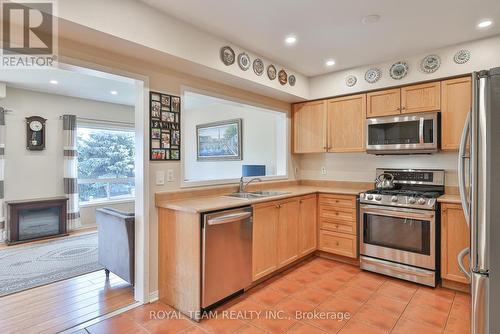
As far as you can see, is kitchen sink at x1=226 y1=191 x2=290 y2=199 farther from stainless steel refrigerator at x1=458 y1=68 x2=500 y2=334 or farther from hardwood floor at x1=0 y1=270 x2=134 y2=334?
stainless steel refrigerator at x1=458 y1=68 x2=500 y2=334

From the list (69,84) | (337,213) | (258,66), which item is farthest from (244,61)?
(69,84)

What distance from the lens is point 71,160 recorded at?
524 cm

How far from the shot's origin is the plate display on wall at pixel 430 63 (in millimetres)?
3142

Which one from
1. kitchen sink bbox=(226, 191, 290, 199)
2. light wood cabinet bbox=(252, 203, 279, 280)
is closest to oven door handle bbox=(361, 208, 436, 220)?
kitchen sink bbox=(226, 191, 290, 199)

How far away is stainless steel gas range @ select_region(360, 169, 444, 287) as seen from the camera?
295 centimetres

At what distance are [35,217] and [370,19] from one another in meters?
5.59

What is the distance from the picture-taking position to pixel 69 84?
451 centimetres

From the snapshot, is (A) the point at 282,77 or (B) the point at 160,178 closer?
(B) the point at 160,178

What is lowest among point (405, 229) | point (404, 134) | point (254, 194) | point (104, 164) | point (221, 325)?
point (221, 325)

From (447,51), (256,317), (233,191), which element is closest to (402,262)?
(256,317)

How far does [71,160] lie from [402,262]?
18.3 feet

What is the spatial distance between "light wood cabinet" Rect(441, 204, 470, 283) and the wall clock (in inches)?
240

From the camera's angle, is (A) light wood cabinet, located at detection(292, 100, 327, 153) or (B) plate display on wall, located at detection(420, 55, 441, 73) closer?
(B) plate display on wall, located at detection(420, 55, 441, 73)

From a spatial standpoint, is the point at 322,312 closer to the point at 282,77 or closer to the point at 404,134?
the point at 404,134
